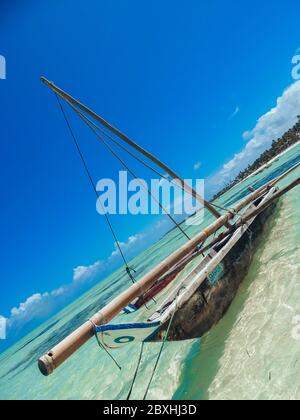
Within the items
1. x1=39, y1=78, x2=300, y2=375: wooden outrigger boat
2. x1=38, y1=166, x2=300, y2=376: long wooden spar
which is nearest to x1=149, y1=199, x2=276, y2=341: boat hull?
x1=39, y1=78, x2=300, y2=375: wooden outrigger boat

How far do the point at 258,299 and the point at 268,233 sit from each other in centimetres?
466

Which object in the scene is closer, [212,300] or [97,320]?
[97,320]

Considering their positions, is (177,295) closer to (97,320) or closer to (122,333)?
(122,333)

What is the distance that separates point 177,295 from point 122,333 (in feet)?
6.84

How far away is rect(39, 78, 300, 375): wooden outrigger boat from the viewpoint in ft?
13.7

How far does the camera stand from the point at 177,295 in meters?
6.27

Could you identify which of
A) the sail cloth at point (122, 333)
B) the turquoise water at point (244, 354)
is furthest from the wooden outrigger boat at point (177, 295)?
the turquoise water at point (244, 354)

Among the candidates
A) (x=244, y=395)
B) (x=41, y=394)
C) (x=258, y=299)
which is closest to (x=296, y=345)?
(x=244, y=395)

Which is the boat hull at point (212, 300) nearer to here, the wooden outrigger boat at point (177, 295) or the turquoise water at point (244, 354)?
the wooden outrigger boat at point (177, 295)

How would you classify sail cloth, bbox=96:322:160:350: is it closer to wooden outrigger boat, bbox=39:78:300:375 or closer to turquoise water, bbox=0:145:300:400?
wooden outrigger boat, bbox=39:78:300:375

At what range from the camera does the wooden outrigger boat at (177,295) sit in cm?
416

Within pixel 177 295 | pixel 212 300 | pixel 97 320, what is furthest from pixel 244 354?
pixel 97 320
